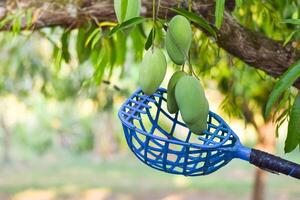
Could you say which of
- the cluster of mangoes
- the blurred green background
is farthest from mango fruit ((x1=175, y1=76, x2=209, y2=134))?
the blurred green background

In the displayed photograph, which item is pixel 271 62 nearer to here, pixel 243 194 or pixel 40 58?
pixel 40 58

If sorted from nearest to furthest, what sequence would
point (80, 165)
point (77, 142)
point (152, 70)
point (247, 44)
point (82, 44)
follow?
point (152, 70) → point (247, 44) → point (82, 44) → point (77, 142) → point (80, 165)

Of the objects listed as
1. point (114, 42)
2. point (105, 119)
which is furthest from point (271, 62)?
point (105, 119)

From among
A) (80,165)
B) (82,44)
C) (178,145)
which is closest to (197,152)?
(178,145)

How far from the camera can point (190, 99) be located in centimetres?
63

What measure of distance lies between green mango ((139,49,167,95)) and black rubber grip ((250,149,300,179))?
0.17 meters

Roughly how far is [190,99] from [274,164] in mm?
152

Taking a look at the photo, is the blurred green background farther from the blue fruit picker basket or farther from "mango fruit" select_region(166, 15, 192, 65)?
"mango fruit" select_region(166, 15, 192, 65)

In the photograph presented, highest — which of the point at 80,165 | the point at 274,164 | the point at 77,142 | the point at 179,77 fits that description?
the point at 179,77

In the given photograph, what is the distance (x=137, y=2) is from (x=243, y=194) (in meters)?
4.39

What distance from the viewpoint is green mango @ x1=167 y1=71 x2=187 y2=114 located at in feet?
2.17

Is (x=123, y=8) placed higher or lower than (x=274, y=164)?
higher

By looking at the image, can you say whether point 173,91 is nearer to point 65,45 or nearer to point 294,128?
point 294,128

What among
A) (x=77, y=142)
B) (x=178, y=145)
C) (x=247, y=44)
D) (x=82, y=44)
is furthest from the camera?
(x=77, y=142)
